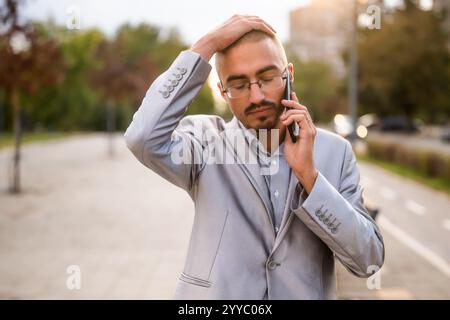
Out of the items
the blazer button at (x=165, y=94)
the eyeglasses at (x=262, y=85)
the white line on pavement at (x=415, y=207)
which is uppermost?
the eyeglasses at (x=262, y=85)

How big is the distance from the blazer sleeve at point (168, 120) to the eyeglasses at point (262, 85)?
0.35ft

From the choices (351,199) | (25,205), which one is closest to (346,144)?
(351,199)

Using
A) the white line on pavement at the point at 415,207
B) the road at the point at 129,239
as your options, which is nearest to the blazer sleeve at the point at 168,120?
the road at the point at 129,239

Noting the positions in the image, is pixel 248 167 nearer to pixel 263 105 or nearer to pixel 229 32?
pixel 263 105

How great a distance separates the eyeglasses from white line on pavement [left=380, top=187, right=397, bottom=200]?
11995 millimetres

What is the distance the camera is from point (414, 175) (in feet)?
57.3

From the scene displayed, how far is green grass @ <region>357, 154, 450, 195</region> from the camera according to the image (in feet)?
48.7

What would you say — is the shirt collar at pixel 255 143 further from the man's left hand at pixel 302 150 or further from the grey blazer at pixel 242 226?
the man's left hand at pixel 302 150

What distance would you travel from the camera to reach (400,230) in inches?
380

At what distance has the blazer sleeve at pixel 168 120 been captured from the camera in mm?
1738

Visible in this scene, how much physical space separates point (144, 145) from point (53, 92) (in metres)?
48.6

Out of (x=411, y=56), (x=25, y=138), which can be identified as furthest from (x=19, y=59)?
(x=25, y=138)

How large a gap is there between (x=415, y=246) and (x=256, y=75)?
7322 millimetres

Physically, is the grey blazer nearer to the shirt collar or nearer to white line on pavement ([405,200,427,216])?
the shirt collar
